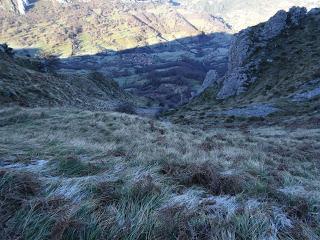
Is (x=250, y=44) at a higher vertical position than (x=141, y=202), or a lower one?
higher

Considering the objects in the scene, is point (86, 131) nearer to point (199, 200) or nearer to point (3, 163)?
point (3, 163)

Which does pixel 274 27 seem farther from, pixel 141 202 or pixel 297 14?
pixel 141 202

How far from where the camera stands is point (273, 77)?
64000mm

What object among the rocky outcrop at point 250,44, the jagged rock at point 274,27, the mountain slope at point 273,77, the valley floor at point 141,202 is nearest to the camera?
the valley floor at point 141,202

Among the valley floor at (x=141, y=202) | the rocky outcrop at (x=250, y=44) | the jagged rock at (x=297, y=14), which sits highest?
the jagged rock at (x=297, y=14)

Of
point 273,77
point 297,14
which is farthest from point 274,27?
point 273,77

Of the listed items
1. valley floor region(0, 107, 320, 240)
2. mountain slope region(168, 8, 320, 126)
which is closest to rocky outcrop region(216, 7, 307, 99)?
mountain slope region(168, 8, 320, 126)

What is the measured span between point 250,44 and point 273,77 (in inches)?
604

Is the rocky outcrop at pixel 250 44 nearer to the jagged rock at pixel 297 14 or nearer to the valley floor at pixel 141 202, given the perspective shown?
the jagged rock at pixel 297 14

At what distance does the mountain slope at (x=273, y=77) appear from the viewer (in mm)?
48384

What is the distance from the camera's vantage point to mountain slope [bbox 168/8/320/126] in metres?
48.4

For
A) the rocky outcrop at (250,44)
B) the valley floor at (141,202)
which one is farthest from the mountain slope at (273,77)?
the valley floor at (141,202)

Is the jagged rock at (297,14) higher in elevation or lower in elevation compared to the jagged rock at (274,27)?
higher

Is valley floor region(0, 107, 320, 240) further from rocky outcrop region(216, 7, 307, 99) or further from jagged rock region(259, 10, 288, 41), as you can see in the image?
jagged rock region(259, 10, 288, 41)
